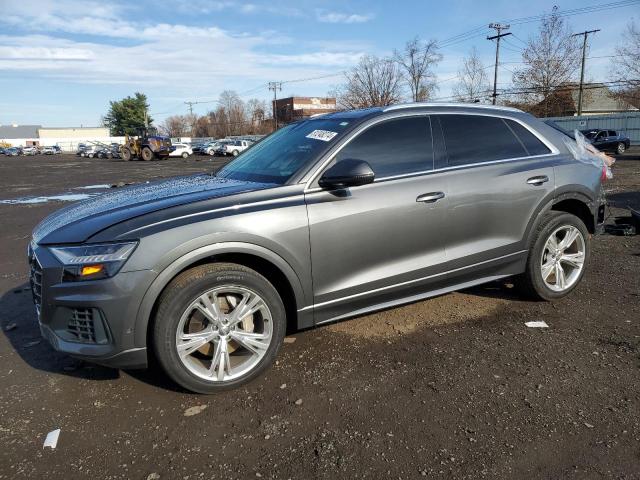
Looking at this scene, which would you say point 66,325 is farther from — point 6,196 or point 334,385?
point 6,196

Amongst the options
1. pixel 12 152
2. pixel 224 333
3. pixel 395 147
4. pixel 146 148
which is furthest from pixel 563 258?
pixel 12 152

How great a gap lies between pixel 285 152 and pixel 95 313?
1.85 m

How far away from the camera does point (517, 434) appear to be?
2.56m

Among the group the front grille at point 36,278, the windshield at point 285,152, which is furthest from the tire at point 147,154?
the front grille at point 36,278

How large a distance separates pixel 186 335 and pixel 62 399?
95 centimetres

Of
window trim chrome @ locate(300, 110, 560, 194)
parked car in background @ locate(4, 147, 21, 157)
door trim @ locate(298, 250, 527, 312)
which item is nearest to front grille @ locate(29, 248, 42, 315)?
door trim @ locate(298, 250, 527, 312)

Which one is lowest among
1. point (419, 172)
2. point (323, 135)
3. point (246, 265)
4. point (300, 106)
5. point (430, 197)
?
point (246, 265)

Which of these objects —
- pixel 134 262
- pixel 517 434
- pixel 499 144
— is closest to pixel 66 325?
pixel 134 262

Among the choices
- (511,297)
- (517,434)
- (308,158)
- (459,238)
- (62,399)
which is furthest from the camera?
(511,297)

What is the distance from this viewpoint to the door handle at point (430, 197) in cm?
352

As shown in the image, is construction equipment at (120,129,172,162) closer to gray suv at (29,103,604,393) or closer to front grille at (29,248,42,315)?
gray suv at (29,103,604,393)

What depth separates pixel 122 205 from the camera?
10.5ft

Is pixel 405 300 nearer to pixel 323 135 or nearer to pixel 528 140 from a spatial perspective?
pixel 323 135

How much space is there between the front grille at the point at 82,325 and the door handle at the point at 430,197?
2316 mm
